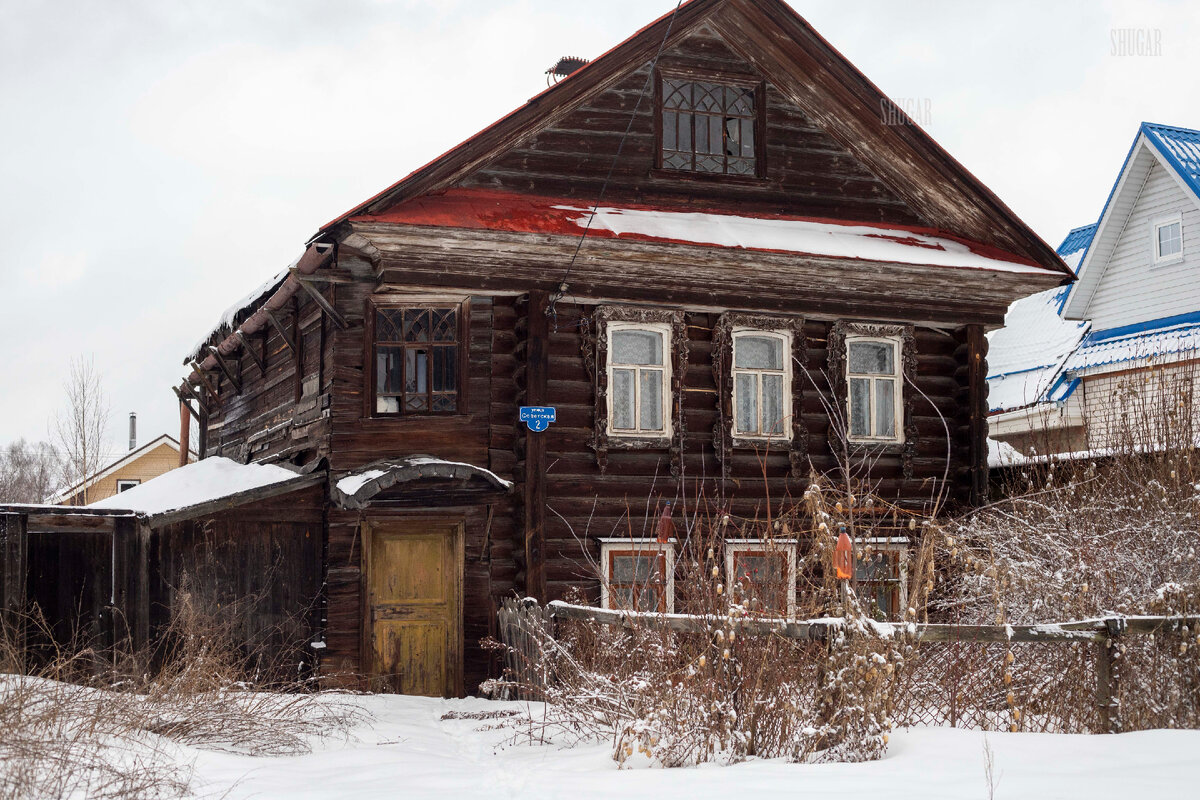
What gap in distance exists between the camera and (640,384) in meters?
14.1

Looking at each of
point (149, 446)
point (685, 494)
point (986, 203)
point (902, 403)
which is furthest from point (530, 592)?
point (149, 446)

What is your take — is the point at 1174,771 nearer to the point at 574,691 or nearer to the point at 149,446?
the point at 574,691

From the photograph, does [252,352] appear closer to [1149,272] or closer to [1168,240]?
[1149,272]

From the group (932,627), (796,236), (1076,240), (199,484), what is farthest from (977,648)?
(1076,240)

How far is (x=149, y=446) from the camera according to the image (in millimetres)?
46312

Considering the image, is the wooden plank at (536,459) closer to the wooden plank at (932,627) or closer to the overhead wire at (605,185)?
the overhead wire at (605,185)

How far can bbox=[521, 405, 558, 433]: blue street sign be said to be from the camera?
1320 centimetres

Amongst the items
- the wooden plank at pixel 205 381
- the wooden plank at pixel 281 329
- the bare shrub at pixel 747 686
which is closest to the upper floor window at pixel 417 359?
the wooden plank at pixel 281 329

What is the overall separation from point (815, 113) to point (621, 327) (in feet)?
13.4

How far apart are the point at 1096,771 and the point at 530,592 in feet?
24.3

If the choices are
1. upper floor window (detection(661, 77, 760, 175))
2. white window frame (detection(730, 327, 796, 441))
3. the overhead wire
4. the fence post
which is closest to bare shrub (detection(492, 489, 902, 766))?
the fence post

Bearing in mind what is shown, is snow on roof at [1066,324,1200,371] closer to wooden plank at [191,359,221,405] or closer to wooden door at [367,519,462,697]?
wooden door at [367,519,462,697]

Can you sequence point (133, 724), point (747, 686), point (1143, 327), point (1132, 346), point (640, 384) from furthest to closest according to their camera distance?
point (1143, 327)
point (1132, 346)
point (640, 384)
point (747, 686)
point (133, 724)

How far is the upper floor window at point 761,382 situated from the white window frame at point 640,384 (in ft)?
3.02
